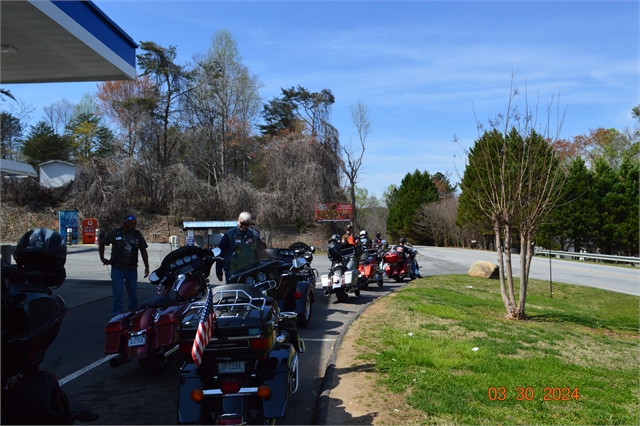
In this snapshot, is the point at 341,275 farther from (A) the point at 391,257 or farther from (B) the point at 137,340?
(B) the point at 137,340

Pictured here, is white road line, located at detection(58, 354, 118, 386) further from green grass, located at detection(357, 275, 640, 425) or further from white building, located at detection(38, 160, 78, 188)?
white building, located at detection(38, 160, 78, 188)

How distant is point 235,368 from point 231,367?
0.03m

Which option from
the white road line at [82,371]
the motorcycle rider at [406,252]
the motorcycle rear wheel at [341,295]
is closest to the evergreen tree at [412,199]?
the motorcycle rider at [406,252]

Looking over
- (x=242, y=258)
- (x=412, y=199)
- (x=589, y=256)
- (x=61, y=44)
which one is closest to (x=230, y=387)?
(x=242, y=258)

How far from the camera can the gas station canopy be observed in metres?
8.88

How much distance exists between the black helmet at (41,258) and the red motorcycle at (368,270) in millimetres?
10675

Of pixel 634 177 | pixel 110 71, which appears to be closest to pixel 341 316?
pixel 110 71

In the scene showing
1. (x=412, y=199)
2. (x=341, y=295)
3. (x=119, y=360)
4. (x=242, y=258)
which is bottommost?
(x=341, y=295)

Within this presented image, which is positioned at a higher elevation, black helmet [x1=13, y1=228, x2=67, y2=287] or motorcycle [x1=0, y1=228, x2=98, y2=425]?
black helmet [x1=13, y1=228, x2=67, y2=287]

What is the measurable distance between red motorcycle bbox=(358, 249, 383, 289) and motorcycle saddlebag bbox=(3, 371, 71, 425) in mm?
11114

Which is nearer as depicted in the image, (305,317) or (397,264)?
(305,317)

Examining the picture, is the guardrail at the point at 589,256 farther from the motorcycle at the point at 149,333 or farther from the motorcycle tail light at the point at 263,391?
the motorcycle tail light at the point at 263,391

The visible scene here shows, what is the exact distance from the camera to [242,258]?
755 centimetres
